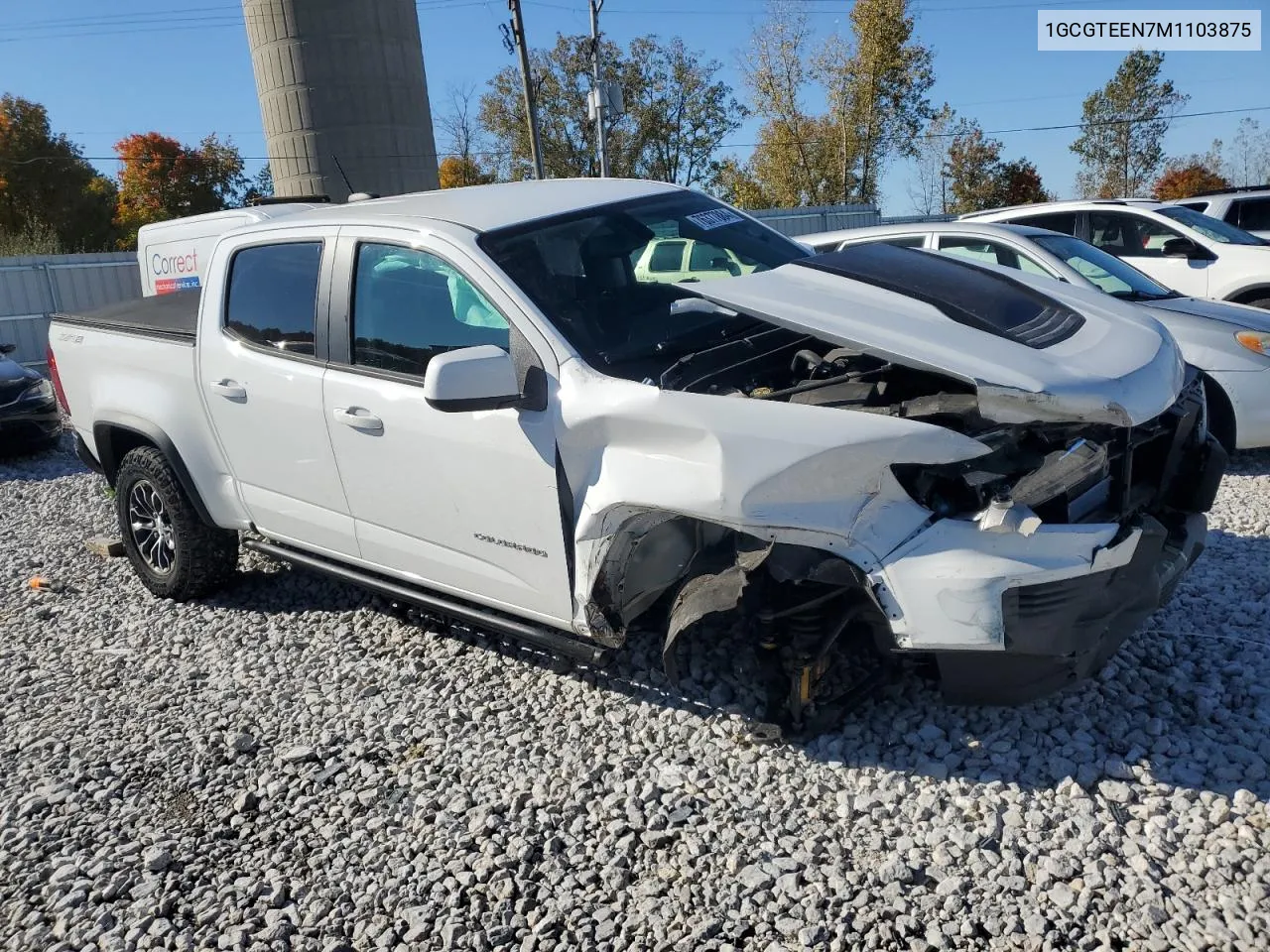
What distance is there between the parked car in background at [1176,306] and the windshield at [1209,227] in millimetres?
2558

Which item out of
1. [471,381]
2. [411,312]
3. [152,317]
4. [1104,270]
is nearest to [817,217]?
[1104,270]

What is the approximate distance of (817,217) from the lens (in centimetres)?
2369

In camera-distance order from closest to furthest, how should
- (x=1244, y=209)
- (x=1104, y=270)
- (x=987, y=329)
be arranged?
(x=987, y=329), (x=1104, y=270), (x=1244, y=209)

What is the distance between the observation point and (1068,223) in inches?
349

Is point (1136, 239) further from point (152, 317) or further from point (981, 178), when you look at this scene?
point (981, 178)

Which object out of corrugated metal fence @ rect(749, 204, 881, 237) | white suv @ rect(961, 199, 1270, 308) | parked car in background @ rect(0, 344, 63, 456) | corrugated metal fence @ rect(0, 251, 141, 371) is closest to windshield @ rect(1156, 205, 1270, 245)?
white suv @ rect(961, 199, 1270, 308)

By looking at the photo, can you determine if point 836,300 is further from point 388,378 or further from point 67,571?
point 67,571

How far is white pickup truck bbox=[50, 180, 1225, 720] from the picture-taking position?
8.70ft

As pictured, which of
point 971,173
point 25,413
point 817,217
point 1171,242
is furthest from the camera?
point 971,173

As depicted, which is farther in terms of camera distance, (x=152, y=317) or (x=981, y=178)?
(x=981, y=178)

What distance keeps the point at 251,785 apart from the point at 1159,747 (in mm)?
3057

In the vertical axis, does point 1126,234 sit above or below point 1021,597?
above

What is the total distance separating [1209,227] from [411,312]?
8.22m

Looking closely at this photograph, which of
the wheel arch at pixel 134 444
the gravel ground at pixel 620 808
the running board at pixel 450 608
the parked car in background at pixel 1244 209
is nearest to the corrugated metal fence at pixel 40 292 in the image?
the wheel arch at pixel 134 444
